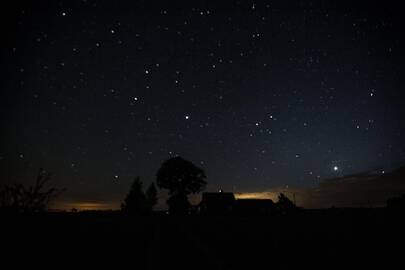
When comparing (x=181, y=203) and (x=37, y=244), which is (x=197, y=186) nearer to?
(x=181, y=203)

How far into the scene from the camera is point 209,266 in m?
6.07

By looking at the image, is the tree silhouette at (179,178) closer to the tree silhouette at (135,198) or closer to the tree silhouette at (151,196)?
the tree silhouette at (135,198)

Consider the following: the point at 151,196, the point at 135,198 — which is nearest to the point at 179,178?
the point at 135,198

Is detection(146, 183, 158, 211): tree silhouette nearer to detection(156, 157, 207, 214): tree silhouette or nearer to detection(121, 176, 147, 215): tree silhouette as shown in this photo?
detection(121, 176, 147, 215): tree silhouette

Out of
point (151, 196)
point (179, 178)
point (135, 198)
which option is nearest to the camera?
point (179, 178)

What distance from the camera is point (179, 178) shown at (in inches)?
2404

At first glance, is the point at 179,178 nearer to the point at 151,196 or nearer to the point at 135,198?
the point at 135,198

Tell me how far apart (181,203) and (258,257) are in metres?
52.6

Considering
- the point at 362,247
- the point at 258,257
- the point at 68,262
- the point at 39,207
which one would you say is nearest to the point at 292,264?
the point at 258,257

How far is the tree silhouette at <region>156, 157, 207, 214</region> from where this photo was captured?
196ft

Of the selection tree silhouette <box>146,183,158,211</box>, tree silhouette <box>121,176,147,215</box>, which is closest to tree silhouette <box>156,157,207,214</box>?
tree silhouette <box>121,176,147,215</box>

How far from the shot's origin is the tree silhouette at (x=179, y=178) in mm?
59838

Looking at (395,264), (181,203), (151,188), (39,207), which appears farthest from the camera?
(151,188)

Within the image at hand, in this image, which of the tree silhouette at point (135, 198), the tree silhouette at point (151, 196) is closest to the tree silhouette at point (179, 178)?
the tree silhouette at point (135, 198)
